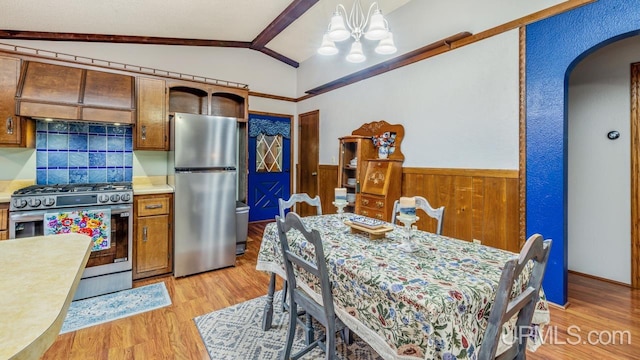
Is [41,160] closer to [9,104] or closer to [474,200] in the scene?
[9,104]

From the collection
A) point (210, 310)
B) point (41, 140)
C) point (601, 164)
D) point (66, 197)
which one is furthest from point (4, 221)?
point (601, 164)

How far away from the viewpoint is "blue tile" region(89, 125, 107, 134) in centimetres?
312

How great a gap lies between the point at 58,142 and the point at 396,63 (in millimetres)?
3830

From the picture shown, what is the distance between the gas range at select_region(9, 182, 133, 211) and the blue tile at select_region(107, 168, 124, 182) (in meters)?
0.54

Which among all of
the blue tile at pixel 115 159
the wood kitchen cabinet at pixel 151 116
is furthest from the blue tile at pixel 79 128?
the wood kitchen cabinet at pixel 151 116

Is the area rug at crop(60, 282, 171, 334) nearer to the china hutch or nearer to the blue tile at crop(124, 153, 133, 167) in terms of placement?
the blue tile at crop(124, 153, 133, 167)

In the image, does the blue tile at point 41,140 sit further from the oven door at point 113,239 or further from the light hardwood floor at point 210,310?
the light hardwood floor at point 210,310

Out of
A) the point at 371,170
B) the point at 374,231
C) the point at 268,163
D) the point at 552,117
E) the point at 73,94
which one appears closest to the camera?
the point at 374,231

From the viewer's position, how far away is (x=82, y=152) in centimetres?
310

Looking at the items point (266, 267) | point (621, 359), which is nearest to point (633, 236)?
point (621, 359)

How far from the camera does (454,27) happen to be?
2.97 metres

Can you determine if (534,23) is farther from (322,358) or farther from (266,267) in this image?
(322,358)

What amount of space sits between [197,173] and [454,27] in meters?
3.06

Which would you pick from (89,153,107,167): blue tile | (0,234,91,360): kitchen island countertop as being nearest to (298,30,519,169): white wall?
(0,234,91,360): kitchen island countertop
